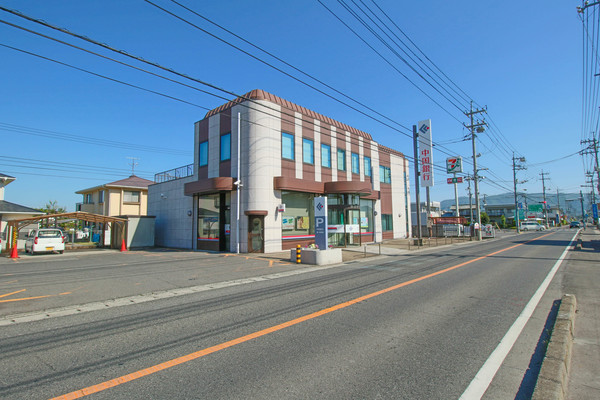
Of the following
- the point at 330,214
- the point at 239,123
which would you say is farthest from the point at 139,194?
the point at 330,214

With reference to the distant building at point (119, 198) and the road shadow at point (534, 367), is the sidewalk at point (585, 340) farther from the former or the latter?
the distant building at point (119, 198)

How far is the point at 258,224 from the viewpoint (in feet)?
63.8

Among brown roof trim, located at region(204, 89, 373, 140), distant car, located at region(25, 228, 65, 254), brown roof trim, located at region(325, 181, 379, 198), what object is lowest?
distant car, located at region(25, 228, 65, 254)

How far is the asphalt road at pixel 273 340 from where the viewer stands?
11.2 ft

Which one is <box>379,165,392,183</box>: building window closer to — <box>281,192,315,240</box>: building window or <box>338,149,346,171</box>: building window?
<box>338,149,346,171</box>: building window

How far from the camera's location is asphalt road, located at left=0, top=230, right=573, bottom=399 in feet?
11.2

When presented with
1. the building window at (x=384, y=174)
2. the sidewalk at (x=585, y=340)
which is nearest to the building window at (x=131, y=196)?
the building window at (x=384, y=174)

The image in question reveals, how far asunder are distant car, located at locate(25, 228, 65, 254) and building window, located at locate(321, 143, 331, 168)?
19053 mm

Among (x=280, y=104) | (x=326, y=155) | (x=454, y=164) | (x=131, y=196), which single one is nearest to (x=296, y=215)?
(x=326, y=155)

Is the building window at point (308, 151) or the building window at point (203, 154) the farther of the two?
the building window at point (203, 154)

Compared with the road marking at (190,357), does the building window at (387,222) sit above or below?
above

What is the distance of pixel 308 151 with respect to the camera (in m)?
22.3

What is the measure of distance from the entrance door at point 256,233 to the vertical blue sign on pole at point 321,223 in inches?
177

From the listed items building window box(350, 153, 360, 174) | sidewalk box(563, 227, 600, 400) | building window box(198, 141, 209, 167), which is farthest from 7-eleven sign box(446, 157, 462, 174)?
building window box(198, 141, 209, 167)
